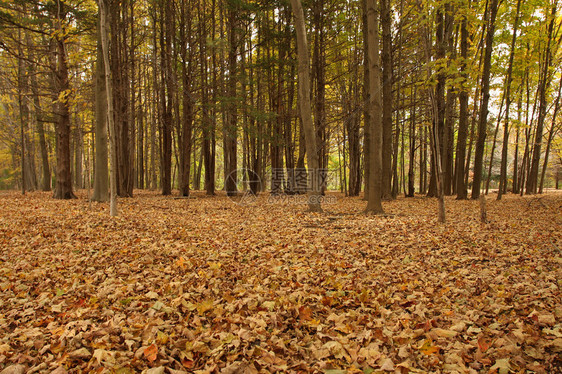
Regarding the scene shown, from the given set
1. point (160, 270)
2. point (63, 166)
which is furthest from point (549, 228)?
point (63, 166)

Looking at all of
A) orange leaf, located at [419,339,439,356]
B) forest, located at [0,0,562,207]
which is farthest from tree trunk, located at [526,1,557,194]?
orange leaf, located at [419,339,439,356]

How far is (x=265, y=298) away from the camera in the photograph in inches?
134

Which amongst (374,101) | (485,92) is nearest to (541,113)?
(485,92)

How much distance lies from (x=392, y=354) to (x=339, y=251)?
8.95 feet

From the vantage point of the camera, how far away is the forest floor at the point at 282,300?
7.71 ft

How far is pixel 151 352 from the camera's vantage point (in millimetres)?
2369

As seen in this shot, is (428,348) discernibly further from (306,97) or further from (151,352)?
(306,97)

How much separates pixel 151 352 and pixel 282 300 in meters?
1.40

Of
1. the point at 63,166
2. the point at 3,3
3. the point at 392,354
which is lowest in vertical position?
the point at 392,354

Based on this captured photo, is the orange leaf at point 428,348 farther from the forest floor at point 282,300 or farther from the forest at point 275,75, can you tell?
the forest at point 275,75

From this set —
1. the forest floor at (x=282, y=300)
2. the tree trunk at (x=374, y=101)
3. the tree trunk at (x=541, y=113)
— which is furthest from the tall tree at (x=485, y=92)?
the forest floor at (x=282, y=300)

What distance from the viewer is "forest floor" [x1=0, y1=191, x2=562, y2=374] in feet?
7.71

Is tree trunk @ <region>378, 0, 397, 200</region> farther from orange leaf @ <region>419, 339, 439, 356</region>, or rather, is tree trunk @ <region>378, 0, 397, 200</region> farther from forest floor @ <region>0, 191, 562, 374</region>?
orange leaf @ <region>419, 339, 439, 356</region>

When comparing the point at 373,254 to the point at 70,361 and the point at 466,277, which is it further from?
the point at 70,361
